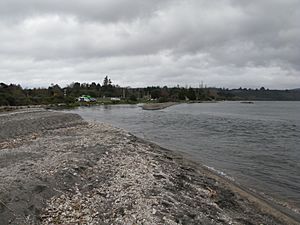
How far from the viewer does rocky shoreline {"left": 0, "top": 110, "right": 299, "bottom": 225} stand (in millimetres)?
8969

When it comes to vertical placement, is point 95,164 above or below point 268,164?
above

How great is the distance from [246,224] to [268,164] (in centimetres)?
1220

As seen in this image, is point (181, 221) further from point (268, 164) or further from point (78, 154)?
point (268, 164)

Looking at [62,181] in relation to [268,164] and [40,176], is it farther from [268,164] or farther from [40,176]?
[268,164]

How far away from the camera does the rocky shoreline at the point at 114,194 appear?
8969 millimetres

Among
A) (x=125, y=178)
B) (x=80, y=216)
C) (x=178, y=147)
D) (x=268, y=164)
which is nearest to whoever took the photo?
(x=80, y=216)

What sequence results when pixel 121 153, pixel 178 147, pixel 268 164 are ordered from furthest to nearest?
pixel 178 147 < pixel 268 164 < pixel 121 153

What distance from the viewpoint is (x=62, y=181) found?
11.5 metres

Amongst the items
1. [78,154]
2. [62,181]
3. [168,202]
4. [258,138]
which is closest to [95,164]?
[78,154]

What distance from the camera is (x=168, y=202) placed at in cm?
1041

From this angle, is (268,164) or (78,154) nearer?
(78,154)

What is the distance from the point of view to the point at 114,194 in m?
10.8

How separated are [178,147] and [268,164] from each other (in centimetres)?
910

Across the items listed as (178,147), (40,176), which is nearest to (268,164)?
(178,147)
